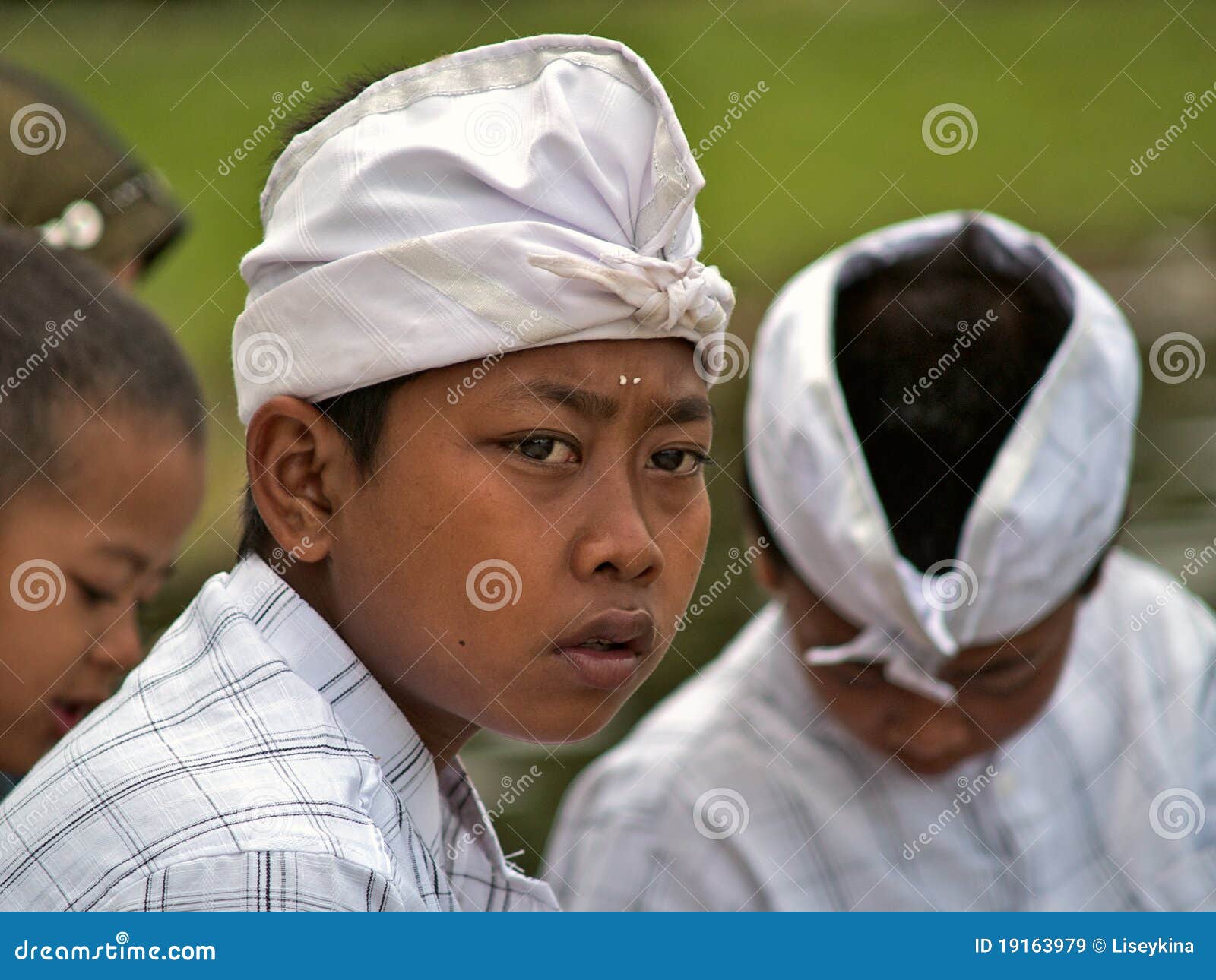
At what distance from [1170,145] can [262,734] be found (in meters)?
7.54

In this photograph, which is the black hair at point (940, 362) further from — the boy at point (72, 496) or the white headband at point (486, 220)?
the boy at point (72, 496)

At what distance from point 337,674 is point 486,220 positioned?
0.50m

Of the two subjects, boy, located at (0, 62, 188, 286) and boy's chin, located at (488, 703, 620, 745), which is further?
boy, located at (0, 62, 188, 286)

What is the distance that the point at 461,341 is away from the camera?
1.56 metres

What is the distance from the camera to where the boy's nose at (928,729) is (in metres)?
2.58

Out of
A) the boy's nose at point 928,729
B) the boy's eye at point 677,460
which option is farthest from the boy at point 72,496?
the boy's nose at point 928,729

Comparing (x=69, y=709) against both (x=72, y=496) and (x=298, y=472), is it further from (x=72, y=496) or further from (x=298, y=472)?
(x=298, y=472)

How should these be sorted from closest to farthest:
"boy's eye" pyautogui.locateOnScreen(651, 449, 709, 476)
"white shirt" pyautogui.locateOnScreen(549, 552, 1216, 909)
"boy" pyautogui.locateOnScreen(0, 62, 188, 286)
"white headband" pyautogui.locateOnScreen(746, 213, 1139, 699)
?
"boy's eye" pyautogui.locateOnScreen(651, 449, 709, 476) < "white headband" pyautogui.locateOnScreen(746, 213, 1139, 699) < "white shirt" pyautogui.locateOnScreen(549, 552, 1216, 909) < "boy" pyautogui.locateOnScreen(0, 62, 188, 286)

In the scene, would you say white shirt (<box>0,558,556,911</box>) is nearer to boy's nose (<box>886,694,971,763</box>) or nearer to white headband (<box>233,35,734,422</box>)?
white headband (<box>233,35,734,422</box>)

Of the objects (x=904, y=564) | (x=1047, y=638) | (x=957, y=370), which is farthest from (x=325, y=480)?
(x=1047, y=638)

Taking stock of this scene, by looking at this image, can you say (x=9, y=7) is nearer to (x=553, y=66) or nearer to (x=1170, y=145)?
(x=1170, y=145)

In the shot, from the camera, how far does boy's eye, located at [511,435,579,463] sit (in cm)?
156

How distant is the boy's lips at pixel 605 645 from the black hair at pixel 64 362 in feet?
3.25

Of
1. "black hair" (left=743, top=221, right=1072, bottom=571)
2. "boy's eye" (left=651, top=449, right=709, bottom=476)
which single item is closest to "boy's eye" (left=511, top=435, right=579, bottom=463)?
"boy's eye" (left=651, top=449, right=709, bottom=476)
